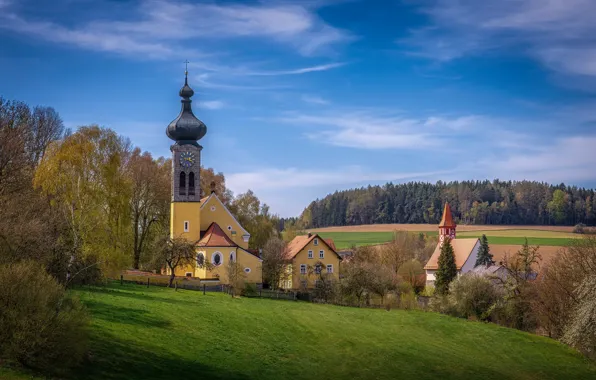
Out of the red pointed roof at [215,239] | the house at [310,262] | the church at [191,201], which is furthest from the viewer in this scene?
the house at [310,262]

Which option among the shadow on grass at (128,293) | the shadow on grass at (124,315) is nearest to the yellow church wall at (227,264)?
the shadow on grass at (128,293)

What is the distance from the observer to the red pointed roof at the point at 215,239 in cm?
5294

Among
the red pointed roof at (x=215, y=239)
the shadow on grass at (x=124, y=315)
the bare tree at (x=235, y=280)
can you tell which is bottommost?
the shadow on grass at (x=124, y=315)

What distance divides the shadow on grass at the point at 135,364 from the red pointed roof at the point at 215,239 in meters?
29.0

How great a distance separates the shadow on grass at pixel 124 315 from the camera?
25763 millimetres

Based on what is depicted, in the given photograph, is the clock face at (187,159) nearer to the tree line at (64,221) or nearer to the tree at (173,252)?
the tree line at (64,221)

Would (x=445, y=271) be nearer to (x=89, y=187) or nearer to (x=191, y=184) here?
(x=191, y=184)

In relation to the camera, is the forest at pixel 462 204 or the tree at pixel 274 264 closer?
the tree at pixel 274 264

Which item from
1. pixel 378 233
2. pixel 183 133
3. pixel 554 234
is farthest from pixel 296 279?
pixel 378 233

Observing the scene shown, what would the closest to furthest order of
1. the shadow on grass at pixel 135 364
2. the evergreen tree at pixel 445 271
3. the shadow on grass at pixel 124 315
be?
the shadow on grass at pixel 135 364, the shadow on grass at pixel 124 315, the evergreen tree at pixel 445 271

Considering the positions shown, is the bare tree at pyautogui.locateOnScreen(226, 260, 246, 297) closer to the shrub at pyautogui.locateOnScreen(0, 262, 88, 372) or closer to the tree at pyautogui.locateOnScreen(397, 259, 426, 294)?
the shrub at pyautogui.locateOnScreen(0, 262, 88, 372)

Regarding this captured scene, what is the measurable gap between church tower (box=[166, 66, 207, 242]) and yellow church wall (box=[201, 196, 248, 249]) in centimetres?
204

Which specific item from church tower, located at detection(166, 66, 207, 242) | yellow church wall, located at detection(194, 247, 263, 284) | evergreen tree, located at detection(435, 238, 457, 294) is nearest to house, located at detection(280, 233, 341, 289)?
yellow church wall, located at detection(194, 247, 263, 284)

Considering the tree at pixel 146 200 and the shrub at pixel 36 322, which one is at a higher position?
the tree at pixel 146 200
